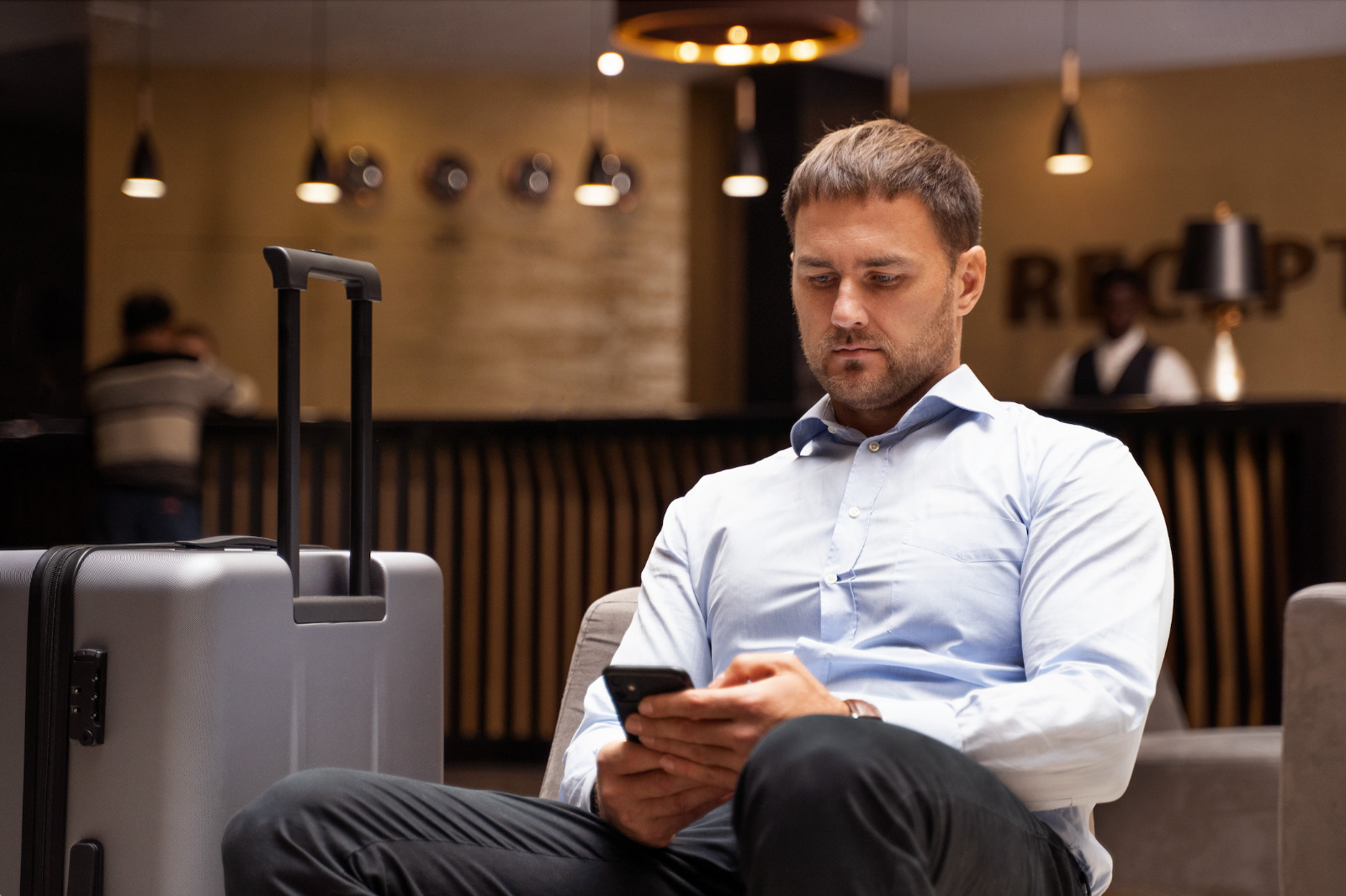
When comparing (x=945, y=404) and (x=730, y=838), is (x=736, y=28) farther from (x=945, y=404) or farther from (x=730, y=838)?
(x=730, y=838)

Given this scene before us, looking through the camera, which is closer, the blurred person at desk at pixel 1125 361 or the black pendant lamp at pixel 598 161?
the black pendant lamp at pixel 598 161

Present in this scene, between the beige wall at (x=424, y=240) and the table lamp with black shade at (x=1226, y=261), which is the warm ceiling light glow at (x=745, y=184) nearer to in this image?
the beige wall at (x=424, y=240)

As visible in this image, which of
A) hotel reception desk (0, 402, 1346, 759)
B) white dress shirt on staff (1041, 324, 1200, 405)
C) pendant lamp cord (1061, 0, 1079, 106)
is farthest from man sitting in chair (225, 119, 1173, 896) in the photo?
white dress shirt on staff (1041, 324, 1200, 405)

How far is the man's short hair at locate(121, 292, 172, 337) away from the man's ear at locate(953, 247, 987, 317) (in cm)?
371

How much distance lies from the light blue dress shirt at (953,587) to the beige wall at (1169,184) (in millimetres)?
6209

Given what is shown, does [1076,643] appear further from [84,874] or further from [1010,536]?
[84,874]

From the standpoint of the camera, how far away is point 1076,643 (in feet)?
4.63

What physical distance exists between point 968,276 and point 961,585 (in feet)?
1.41

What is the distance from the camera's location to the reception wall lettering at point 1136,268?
7.74 m

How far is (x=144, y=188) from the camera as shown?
24.3ft

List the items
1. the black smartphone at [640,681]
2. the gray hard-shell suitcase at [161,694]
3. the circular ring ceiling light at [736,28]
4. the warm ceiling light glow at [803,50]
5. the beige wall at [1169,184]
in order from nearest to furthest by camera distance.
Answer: the black smartphone at [640,681] → the gray hard-shell suitcase at [161,694] → the circular ring ceiling light at [736,28] → the warm ceiling light glow at [803,50] → the beige wall at [1169,184]

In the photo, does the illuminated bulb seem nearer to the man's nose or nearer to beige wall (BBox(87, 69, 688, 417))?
beige wall (BBox(87, 69, 688, 417))

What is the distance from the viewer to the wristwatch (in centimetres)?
137

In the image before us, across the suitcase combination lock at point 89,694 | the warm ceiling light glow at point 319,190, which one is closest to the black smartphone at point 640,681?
the suitcase combination lock at point 89,694
